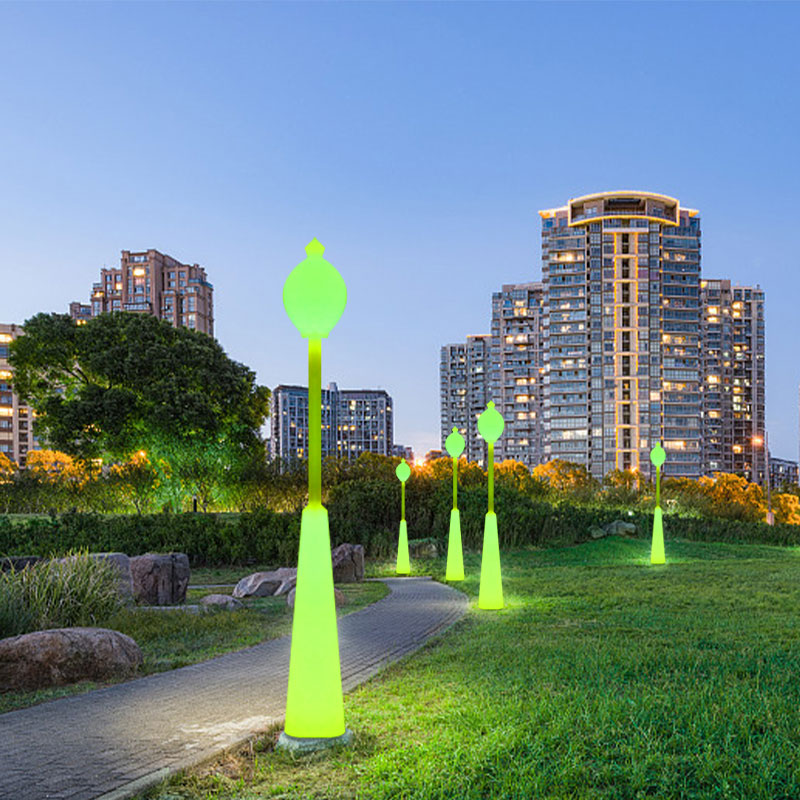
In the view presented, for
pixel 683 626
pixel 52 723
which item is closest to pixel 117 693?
pixel 52 723

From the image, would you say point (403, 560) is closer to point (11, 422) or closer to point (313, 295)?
point (313, 295)

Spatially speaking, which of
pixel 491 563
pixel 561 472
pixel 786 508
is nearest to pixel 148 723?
pixel 491 563

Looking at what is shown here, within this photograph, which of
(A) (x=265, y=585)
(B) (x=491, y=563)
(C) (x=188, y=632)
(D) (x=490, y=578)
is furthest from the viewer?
(A) (x=265, y=585)

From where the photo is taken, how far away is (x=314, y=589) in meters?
5.24

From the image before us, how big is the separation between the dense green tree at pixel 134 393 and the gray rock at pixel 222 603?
58.8 feet

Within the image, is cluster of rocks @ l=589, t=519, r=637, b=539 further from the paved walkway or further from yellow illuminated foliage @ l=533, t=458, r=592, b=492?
yellow illuminated foliage @ l=533, t=458, r=592, b=492

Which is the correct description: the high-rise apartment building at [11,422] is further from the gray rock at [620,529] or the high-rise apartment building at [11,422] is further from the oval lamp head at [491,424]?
the oval lamp head at [491,424]

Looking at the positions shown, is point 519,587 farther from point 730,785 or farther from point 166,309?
point 166,309

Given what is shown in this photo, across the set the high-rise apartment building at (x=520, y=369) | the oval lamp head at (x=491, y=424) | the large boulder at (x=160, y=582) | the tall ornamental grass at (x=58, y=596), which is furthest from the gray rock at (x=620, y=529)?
the high-rise apartment building at (x=520, y=369)

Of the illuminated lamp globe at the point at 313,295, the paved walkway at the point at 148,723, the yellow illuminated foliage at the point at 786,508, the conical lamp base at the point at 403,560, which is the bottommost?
the yellow illuminated foliage at the point at 786,508

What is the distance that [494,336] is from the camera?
176 m

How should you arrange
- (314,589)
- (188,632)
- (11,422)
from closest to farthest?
1. (314,589)
2. (188,632)
3. (11,422)

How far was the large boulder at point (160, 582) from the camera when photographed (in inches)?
514

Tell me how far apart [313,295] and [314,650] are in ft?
8.14
